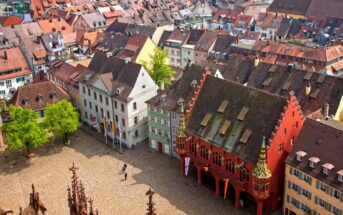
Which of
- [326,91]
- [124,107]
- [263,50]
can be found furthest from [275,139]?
[263,50]

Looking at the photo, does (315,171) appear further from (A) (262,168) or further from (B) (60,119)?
(B) (60,119)

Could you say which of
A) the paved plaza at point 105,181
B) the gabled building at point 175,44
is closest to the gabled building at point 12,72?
the paved plaza at point 105,181

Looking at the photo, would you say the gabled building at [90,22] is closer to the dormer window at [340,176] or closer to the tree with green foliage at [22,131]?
the tree with green foliage at [22,131]

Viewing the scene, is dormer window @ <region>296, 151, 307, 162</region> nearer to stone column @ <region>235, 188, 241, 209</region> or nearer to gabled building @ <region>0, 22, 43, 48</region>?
stone column @ <region>235, 188, 241, 209</region>

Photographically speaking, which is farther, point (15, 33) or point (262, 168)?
point (15, 33)

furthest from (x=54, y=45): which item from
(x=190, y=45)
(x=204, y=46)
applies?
(x=204, y=46)

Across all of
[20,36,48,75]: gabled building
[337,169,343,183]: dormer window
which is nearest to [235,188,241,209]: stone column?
[337,169,343,183]: dormer window
